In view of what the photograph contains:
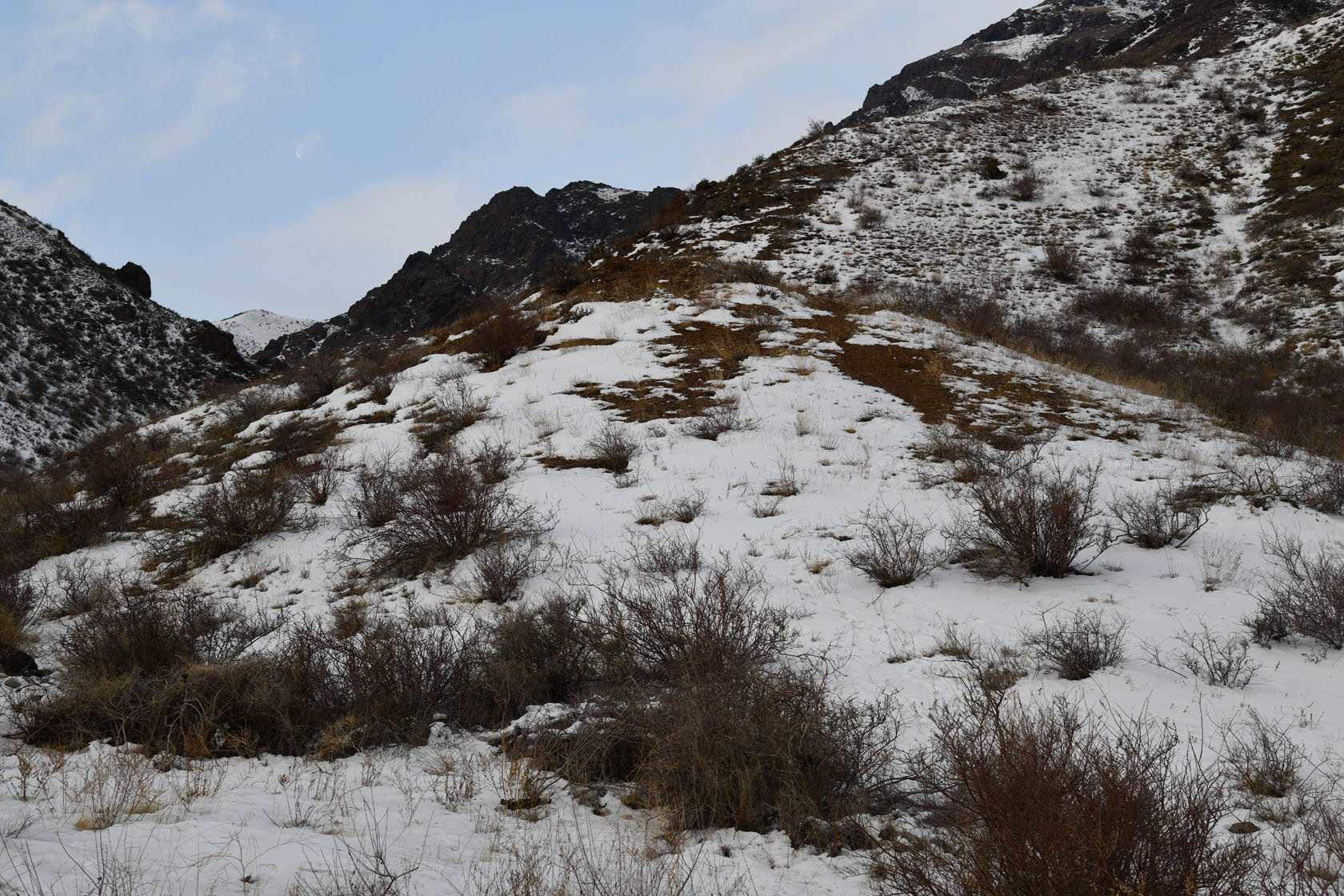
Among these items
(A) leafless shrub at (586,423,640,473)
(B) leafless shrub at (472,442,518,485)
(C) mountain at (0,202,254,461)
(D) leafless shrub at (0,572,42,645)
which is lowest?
(A) leafless shrub at (586,423,640,473)

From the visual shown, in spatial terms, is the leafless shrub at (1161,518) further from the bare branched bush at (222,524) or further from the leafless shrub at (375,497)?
the bare branched bush at (222,524)

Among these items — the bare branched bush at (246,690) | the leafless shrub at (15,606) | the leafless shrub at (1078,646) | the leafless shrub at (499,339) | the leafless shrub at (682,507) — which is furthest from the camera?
the leafless shrub at (499,339)

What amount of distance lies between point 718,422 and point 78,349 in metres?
34.1

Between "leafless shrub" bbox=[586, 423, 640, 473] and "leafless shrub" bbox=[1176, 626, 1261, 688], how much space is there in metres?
5.05

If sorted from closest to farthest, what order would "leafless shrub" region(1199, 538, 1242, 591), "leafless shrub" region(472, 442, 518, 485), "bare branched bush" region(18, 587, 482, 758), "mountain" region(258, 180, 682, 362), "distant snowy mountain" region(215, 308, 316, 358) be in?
1. "bare branched bush" region(18, 587, 482, 758)
2. "leafless shrub" region(1199, 538, 1242, 591)
3. "leafless shrub" region(472, 442, 518, 485)
4. "mountain" region(258, 180, 682, 362)
5. "distant snowy mountain" region(215, 308, 316, 358)

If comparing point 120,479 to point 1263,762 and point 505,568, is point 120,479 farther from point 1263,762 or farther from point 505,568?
point 1263,762

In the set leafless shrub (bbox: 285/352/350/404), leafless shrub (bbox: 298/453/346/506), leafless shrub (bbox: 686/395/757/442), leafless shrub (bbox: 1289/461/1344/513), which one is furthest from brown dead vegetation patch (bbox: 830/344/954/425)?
leafless shrub (bbox: 285/352/350/404)

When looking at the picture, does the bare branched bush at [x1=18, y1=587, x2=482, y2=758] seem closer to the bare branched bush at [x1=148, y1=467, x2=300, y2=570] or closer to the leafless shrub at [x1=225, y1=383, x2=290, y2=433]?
the bare branched bush at [x1=148, y1=467, x2=300, y2=570]

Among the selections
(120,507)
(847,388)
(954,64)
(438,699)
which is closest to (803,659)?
(438,699)

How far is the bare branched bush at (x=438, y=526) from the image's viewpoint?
5535mm

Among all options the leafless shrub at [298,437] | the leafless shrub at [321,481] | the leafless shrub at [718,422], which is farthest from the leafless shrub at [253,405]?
the leafless shrub at [718,422]

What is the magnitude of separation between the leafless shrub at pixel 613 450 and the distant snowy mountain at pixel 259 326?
244ft

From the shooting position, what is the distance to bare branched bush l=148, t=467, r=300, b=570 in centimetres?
628

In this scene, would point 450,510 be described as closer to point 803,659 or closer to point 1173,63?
point 803,659
